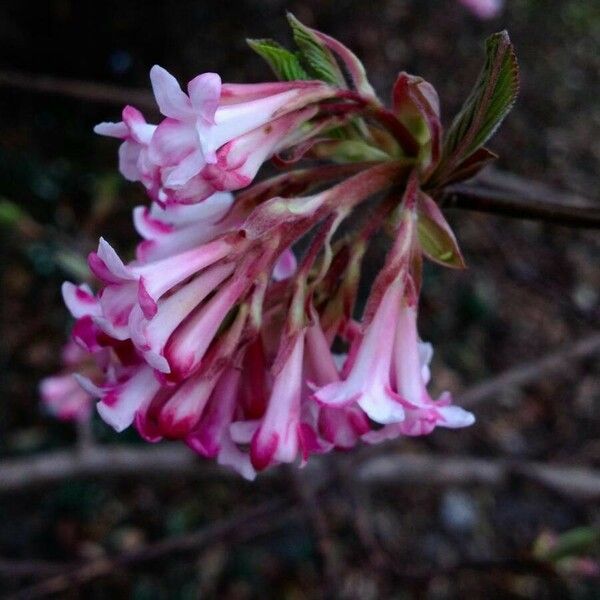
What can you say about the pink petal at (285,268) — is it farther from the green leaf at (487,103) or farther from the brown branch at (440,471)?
the brown branch at (440,471)

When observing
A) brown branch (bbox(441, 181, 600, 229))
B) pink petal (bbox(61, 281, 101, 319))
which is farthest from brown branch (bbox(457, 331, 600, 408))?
pink petal (bbox(61, 281, 101, 319))

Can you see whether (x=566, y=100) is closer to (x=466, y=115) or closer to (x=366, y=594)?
(x=366, y=594)

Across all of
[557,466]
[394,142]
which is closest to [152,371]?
[394,142]

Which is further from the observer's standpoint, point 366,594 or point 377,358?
point 366,594

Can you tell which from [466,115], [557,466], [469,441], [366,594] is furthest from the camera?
[469,441]

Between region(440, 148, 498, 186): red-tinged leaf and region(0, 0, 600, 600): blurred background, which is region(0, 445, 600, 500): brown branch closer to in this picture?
region(0, 0, 600, 600): blurred background

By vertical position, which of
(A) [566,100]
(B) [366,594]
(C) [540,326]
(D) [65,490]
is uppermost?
(A) [566,100]

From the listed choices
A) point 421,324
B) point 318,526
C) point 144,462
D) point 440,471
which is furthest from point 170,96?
point 421,324
